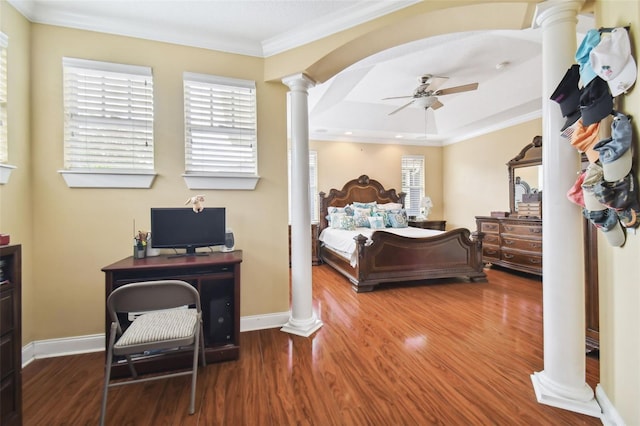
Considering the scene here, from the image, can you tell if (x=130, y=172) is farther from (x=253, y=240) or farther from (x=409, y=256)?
(x=409, y=256)

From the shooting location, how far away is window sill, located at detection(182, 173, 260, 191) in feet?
7.79

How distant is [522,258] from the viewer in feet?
14.0

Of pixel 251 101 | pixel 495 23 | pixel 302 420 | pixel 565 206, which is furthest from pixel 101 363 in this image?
pixel 495 23

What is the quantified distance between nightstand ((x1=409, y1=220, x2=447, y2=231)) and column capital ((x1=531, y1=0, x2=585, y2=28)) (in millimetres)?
4604

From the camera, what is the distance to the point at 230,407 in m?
1.58

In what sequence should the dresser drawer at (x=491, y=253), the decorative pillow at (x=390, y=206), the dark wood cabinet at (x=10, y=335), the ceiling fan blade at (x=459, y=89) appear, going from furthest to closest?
the decorative pillow at (x=390, y=206) → the dresser drawer at (x=491, y=253) → the ceiling fan blade at (x=459, y=89) → the dark wood cabinet at (x=10, y=335)

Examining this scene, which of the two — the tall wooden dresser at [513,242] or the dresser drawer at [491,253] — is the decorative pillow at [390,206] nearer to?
the tall wooden dresser at [513,242]

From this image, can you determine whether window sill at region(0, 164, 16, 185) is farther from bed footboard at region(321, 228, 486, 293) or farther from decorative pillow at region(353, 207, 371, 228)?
decorative pillow at region(353, 207, 371, 228)

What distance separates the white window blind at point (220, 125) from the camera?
2400 millimetres

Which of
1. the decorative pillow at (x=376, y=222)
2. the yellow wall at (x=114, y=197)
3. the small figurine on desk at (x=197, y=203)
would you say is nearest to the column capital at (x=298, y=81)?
the yellow wall at (x=114, y=197)

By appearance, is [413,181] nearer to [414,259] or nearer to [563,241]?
[414,259]

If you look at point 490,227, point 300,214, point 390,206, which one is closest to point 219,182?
point 300,214

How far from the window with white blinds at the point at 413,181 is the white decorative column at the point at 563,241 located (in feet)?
15.9

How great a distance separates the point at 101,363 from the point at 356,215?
427cm
